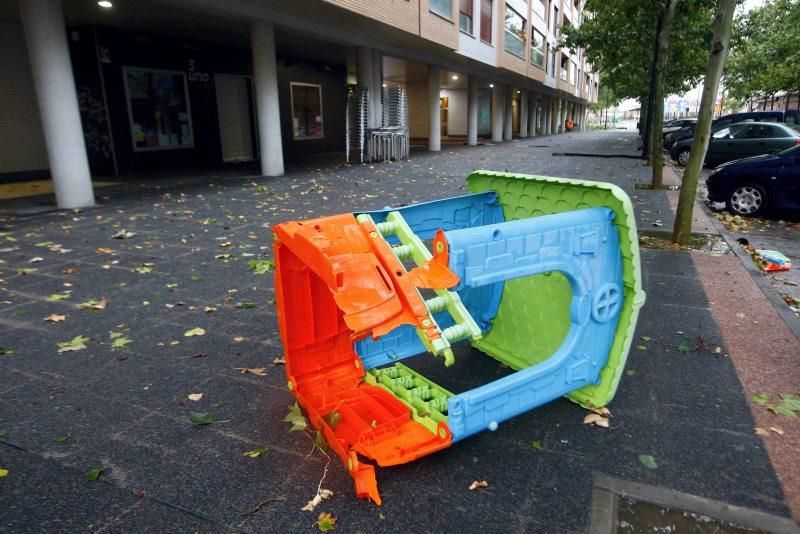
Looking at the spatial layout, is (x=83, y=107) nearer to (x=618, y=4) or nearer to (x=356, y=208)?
(x=356, y=208)

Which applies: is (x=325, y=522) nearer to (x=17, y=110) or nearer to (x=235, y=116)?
(x=17, y=110)

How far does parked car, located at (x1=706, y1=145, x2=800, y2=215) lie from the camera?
8.70 m

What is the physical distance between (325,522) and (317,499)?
149mm

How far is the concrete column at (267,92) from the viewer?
13.1m

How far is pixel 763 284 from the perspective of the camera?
17.6ft

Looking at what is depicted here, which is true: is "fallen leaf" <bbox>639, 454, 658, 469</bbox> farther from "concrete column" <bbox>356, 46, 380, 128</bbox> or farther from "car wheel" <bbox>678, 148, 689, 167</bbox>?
"car wheel" <bbox>678, 148, 689, 167</bbox>

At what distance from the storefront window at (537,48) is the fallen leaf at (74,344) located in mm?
32653

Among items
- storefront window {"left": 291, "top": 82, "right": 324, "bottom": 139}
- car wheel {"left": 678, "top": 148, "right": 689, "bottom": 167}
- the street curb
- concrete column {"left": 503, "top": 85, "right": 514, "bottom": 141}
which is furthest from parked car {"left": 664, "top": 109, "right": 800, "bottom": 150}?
concrete column {"left": 503, "top": 85, "right": 514, "bottom": 141}

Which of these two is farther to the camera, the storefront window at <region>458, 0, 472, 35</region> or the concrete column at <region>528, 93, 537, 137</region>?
the concrete column at <region>528, 93, 537, 137</region>

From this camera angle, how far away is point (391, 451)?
7.97ft

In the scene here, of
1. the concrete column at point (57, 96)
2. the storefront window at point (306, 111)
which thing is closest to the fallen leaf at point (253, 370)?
the concrete column at point (57, 96)

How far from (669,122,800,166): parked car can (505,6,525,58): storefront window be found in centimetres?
1322

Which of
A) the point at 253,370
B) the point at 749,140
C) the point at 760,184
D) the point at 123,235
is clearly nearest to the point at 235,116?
the point at 123,235

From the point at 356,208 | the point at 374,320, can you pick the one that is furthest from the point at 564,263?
the point at 356,208
